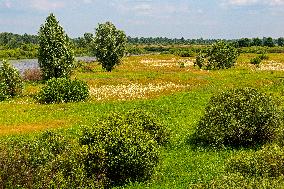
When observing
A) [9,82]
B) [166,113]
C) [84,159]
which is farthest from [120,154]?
[9,82]

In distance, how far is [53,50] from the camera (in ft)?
161

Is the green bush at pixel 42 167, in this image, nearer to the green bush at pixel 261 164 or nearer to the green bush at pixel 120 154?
the green bush at pixel 120 154

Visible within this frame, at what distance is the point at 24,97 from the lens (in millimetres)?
44500

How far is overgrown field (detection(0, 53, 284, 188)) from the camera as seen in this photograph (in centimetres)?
1788

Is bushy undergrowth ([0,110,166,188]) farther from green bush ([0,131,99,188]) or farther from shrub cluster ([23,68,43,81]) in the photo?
shrub cluster ([23,68,43,81])

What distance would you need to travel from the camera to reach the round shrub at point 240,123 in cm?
2291

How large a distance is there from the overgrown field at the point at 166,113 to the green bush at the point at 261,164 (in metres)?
0.54

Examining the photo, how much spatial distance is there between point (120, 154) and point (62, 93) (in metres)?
23.3

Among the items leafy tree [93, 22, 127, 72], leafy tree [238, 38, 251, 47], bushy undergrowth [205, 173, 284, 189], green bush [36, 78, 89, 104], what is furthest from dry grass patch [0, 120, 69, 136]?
leafy tree [238, 38, 251, 47]

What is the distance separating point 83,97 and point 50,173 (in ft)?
81.4

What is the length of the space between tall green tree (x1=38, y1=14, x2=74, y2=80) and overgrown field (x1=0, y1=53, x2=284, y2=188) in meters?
3.33

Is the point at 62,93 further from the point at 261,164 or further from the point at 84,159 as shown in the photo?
the point at 261,164

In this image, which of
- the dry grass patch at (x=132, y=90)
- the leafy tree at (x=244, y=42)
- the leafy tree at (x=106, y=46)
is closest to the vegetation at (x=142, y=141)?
the dry grass patch at (x=132, y=90)

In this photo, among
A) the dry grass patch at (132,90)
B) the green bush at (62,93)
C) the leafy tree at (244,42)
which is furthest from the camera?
the leafy tree at (244,42)
